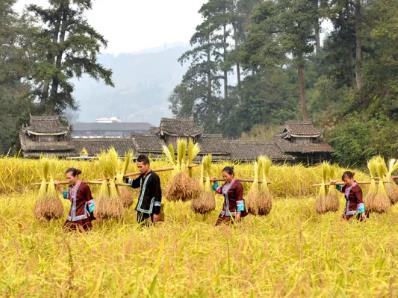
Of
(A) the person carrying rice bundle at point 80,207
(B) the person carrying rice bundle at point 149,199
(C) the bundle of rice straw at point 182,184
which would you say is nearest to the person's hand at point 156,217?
(B) the person carrying rice bundle at point 149,199

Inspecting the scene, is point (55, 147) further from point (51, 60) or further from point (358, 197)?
point (358, 197)

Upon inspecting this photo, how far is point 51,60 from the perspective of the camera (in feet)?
103

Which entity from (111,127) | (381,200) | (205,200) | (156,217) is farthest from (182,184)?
(111,127)

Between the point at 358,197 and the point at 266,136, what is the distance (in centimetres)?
3240

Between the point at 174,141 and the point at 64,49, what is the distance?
928 centimetres

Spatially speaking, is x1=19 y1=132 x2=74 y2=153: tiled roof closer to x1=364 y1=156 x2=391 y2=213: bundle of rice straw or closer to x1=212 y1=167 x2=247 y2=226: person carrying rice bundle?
x1=364 y1=156 x2=391 y2=213: bundle of rice straw

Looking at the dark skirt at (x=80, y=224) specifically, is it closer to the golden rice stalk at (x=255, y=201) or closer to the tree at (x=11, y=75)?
the golden rice stalk at (x=255, y=201)

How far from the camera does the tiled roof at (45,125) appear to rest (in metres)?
30.9

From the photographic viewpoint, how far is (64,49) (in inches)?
1201

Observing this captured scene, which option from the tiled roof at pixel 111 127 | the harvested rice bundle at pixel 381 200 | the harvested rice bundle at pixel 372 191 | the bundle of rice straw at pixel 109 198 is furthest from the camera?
the tiled roof at pixel 111 127

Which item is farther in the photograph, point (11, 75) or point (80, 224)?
point (11, 75)

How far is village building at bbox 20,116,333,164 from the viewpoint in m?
31.8

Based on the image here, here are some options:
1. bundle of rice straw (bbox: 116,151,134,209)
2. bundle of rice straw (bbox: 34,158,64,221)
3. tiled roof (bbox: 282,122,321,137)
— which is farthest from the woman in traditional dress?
tiled roof (bbox: 282,122,321,137)

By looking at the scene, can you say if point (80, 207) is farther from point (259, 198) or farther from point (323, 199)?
point (323, 199)
